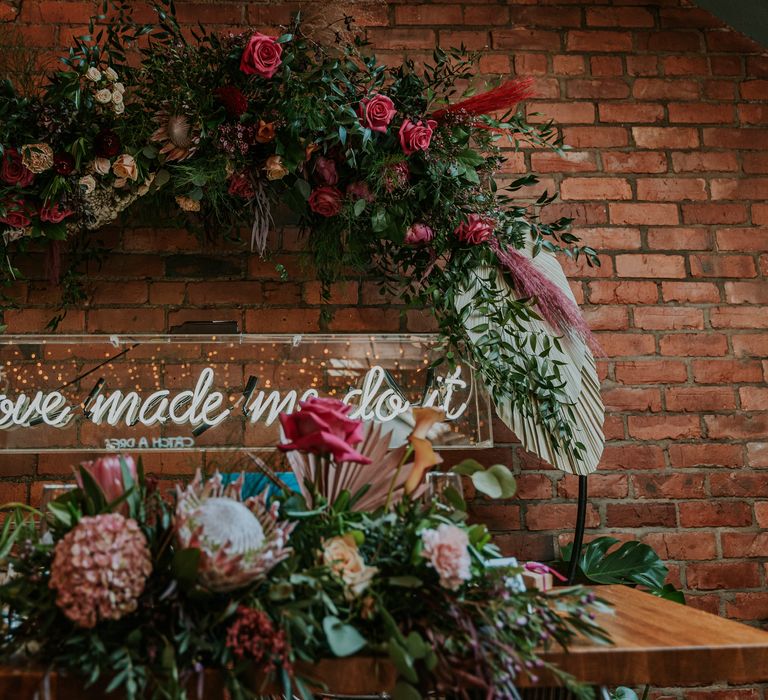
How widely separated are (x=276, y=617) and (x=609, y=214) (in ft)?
6.50

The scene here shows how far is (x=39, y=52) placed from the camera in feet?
7.53

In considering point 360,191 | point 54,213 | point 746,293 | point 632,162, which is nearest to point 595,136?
point 632,162

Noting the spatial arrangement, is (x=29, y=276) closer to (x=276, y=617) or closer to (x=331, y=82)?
(x=331, y=82)

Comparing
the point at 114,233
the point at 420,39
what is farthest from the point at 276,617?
the point at 420,39

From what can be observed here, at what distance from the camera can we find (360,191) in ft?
6.26

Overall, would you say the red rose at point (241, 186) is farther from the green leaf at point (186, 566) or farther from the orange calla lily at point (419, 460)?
the green leaf at point (186, 566)

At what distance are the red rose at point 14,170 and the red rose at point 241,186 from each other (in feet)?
1.69

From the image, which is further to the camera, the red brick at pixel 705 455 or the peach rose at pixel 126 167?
the red brick at pixel 705 455

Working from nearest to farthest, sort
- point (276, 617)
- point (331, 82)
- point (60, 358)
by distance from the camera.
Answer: point (276, 617)
point (331, 82)
point (60, 358)

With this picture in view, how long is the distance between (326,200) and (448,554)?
4.14 feet

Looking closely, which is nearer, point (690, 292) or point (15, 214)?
point (15, 214)

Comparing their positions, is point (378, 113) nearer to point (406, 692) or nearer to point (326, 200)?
point (326, 200)

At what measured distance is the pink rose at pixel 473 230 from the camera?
193 cm

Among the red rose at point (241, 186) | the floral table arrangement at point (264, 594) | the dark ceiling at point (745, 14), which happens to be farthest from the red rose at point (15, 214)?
the dark ceiling at point (745, 14)
